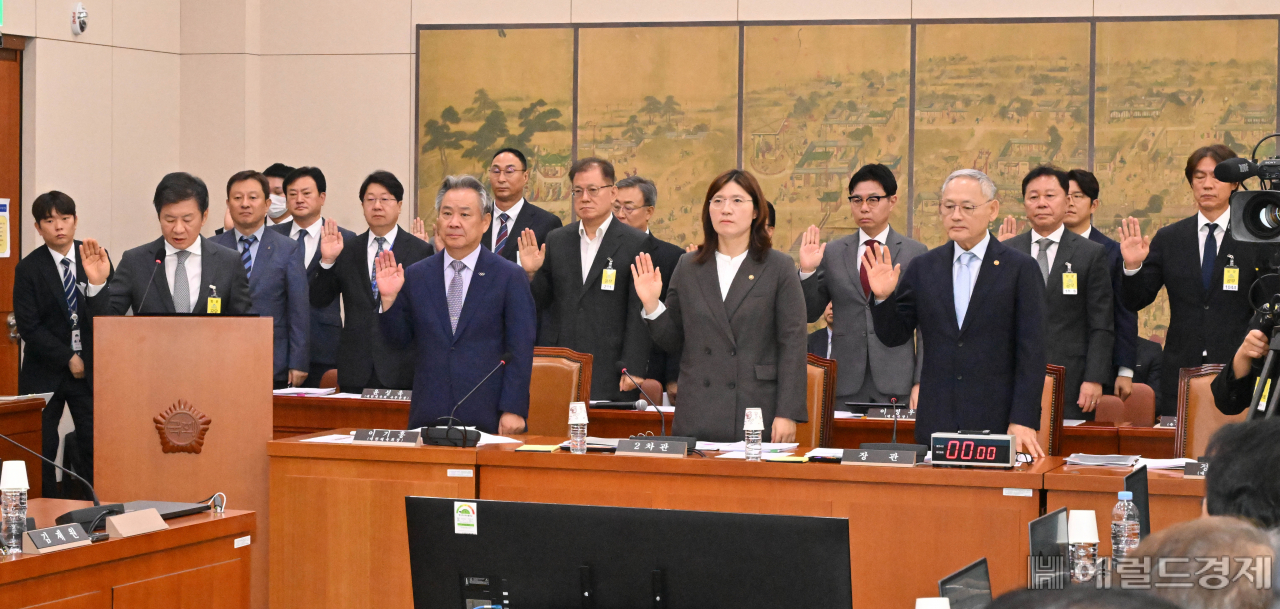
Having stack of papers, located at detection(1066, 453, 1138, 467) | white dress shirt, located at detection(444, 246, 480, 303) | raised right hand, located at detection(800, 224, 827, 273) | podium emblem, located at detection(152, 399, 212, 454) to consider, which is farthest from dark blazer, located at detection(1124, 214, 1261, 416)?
podium emblem, located at detection(152, 399, 212, 454)

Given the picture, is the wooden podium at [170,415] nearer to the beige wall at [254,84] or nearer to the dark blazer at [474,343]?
the dark blazer at [474,343]

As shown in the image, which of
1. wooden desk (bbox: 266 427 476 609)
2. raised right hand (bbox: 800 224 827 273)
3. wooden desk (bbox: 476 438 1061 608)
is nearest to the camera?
wooden desk (bbox: 476 438 1061 608)

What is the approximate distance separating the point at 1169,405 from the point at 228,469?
Result: 3.98m

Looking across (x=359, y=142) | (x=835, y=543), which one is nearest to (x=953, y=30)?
(x=359, y=142)

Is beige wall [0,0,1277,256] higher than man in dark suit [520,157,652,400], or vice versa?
beige wall [0,0,1277,256]

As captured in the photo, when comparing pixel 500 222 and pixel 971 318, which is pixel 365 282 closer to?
pixel 500 222

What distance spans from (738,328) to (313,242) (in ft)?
11.1

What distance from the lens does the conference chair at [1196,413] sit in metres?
3.91

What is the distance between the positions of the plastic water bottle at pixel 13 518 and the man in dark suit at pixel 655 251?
271 centimetres

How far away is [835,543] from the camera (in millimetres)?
1527

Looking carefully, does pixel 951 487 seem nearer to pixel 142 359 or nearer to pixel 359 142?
pixel 142 359

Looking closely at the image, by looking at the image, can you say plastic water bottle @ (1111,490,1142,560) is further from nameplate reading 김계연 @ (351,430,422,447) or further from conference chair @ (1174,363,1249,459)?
nameplate reading 김계연 @ (351,430,422,447)

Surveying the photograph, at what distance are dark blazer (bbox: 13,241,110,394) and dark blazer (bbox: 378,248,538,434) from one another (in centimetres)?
251

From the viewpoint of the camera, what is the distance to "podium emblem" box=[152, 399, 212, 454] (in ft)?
12.5
